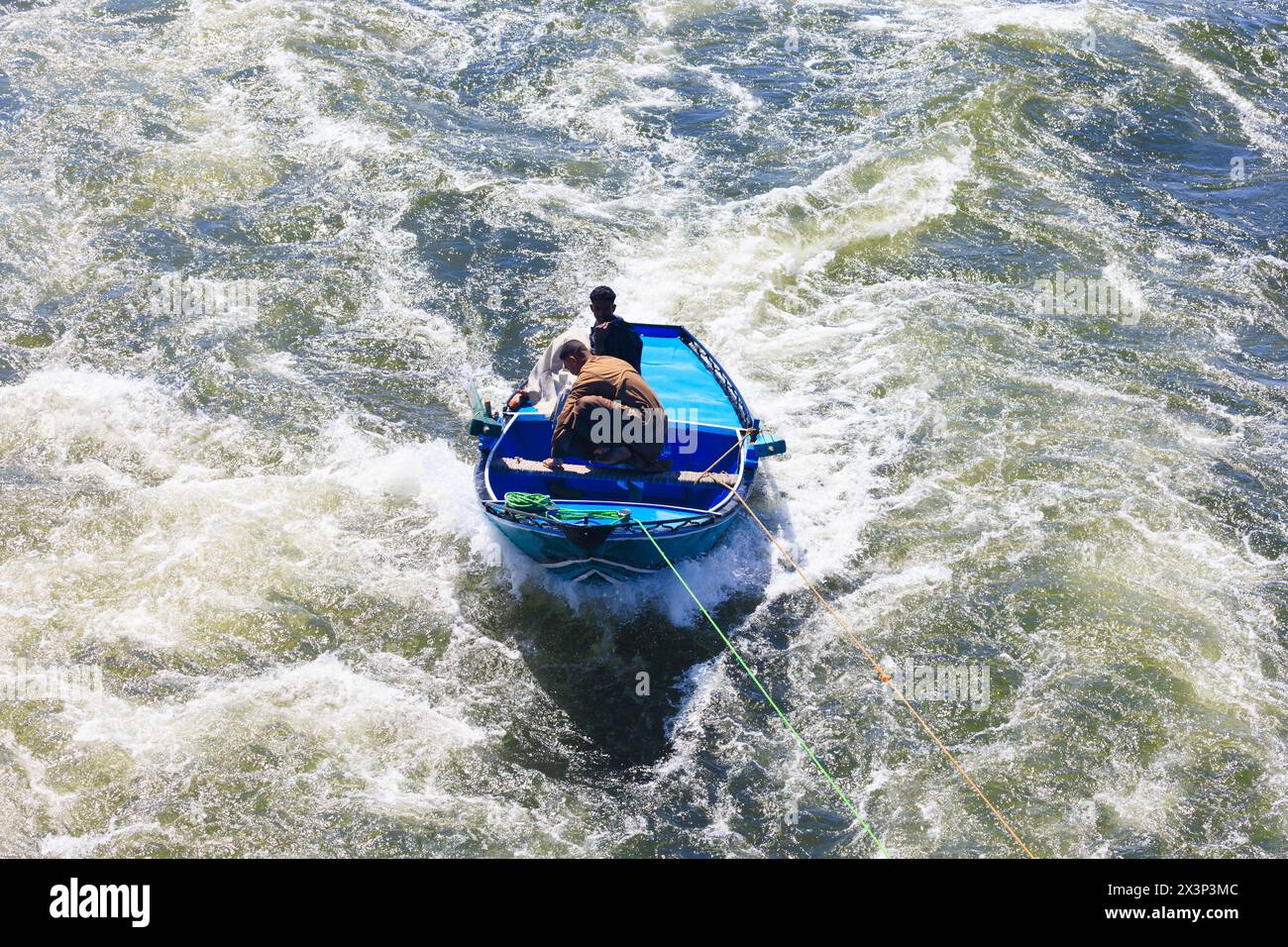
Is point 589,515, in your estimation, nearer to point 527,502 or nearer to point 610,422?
point 527,502

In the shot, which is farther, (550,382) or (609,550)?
(550,382)

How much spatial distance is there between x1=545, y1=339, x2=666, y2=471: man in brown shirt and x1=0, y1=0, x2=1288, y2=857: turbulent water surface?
1253 millimetres

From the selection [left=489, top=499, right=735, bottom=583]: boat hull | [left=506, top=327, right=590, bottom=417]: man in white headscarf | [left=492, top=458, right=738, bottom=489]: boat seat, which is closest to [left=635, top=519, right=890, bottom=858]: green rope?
[left=489, top=499, right=735, bottom=583]: boat hull

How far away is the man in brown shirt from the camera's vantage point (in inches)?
423

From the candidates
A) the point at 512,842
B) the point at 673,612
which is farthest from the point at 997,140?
the point at 512,842

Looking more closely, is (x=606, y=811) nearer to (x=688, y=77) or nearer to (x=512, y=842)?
(x=512, y=842)

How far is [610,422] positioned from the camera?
35.3 ft

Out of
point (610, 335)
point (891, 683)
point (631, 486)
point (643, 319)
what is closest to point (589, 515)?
point (631, 486)

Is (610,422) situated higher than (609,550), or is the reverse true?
(610,422)

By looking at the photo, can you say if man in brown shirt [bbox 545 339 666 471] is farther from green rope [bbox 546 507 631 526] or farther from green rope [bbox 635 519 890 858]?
green rope [bbox 635 519 890 858]

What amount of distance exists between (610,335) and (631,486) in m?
1.70

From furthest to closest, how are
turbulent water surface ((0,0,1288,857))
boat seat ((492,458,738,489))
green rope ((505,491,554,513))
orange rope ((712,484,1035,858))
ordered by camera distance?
1. boat seat ((492,458,738,489))
2. green rope ((505,491,554,513))
3. turbulent water surface ((0,0,1288,857))
4. orange rope ((712,484,1035,858))

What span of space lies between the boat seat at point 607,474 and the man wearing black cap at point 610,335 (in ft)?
3.98

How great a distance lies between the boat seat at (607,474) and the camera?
35.2 ft
